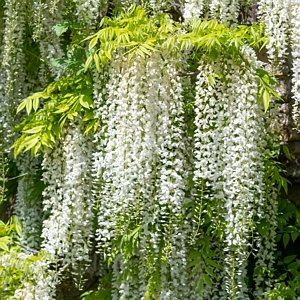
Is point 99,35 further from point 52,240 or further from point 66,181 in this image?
point 52,240

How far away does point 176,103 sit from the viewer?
3.67m

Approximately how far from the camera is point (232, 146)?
11.8 feet

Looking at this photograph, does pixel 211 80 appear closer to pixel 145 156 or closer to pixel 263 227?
pixel 145 156

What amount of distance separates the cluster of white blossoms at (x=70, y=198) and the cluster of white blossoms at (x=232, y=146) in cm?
81

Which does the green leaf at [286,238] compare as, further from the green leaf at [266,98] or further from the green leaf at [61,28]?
the green leaf at [61,28]

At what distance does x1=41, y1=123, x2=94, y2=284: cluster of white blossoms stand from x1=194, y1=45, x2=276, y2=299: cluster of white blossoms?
81cm

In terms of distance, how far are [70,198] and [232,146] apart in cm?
117

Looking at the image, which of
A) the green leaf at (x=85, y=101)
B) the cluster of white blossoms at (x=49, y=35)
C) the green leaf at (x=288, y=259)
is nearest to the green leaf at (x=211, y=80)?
the green leaf at (x=85, y=101)

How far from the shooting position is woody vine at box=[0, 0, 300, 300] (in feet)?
11.8

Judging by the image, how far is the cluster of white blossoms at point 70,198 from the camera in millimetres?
3863

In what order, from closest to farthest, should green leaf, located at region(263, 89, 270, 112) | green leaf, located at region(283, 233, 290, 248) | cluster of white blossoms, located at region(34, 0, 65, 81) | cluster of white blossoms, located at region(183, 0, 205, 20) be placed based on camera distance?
green leaf, located at region(263, 89, 270, 112) < cluster of white blossoms, located at region(183, 0, 205, 20) < green leaf, located at region(283, 233, 290, 248) < cluster of white blossoms, located at region(34, 0, 65, 81)

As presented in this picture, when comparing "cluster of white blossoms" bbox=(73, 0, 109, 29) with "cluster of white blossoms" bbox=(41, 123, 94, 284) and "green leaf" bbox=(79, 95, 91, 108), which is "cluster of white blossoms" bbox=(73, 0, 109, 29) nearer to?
"green leaf" bbox=(79, 95, 91, 108)

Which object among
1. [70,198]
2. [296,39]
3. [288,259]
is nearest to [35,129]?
[70,198]

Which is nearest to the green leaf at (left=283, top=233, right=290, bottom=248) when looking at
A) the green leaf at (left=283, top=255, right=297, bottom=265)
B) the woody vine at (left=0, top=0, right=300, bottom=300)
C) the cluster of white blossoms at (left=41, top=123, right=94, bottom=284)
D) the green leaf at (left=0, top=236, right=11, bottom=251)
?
the woody vine at (left=0, top=0, right=300, bottom=300)
